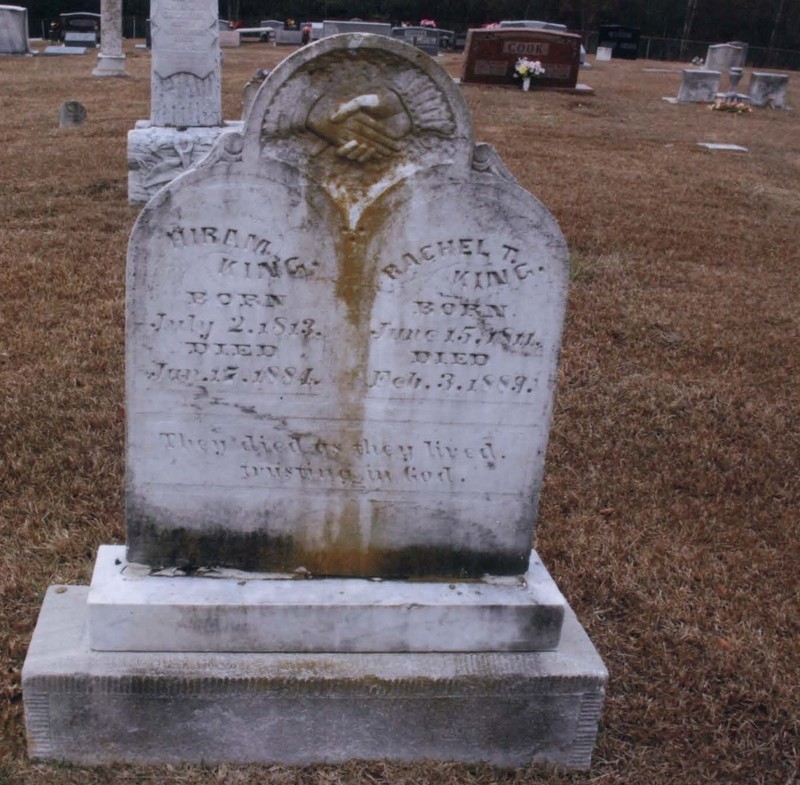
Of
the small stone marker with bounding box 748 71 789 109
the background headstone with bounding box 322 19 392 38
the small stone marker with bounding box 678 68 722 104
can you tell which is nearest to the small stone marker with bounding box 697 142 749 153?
the small stone marker with bounding box 678 68 722 104

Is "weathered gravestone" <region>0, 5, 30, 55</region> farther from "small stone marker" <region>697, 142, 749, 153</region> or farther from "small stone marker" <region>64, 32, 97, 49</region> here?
"small stone marker" <region>697, 142, 749, 153</region>

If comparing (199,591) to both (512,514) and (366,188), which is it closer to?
(512,514)

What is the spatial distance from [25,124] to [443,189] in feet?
41.8

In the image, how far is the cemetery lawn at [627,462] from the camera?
2855 millimetres

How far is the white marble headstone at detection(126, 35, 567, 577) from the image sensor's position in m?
2.33

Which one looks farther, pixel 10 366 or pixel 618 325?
pixel 618 325

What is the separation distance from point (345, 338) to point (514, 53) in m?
19.5

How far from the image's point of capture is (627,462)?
452cm

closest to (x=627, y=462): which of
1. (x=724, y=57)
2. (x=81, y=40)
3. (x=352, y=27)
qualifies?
(x=352, y=27)

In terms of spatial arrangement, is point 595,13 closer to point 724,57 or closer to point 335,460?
point 724,57

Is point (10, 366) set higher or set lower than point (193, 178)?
lower

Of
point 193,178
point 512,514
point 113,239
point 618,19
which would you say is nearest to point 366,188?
point 193,178

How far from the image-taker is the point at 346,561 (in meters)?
2.74

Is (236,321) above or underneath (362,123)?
underneath
